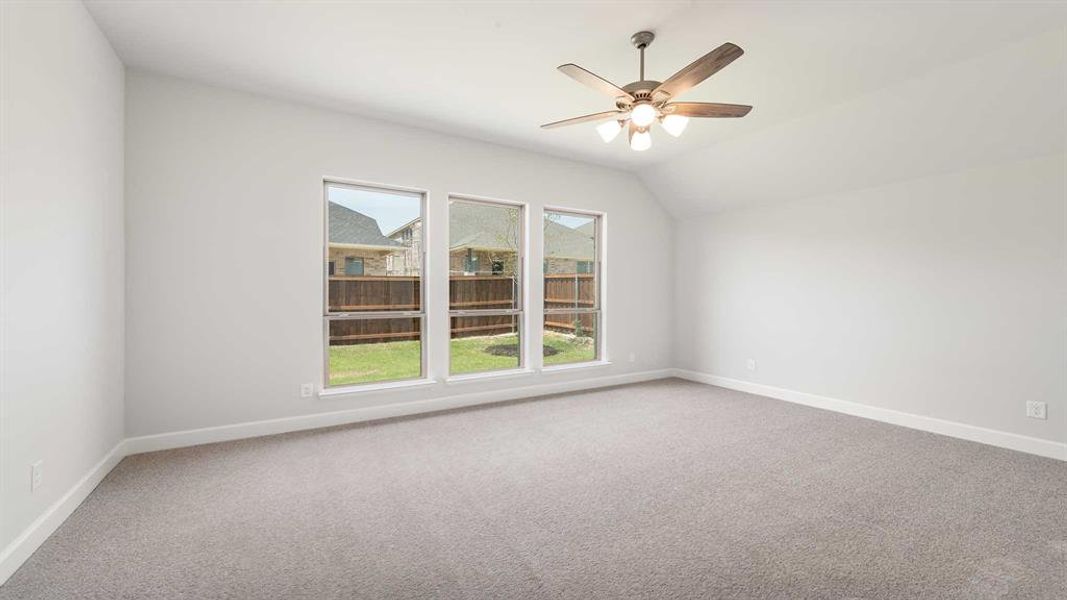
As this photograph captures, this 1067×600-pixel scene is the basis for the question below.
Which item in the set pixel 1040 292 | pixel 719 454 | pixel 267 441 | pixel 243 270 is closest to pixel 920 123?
pixel 1040 292

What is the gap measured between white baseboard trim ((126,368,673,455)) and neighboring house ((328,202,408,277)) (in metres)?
1.29

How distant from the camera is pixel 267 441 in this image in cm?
363

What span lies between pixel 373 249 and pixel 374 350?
97 cm

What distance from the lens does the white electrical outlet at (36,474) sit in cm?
208

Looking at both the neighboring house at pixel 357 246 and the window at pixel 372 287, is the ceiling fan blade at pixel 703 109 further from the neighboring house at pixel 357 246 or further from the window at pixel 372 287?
the neighboring house at pixel 357 246

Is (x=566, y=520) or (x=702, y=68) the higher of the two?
(x=702, y=68)

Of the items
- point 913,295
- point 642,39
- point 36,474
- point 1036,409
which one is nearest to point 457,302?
point 642,39

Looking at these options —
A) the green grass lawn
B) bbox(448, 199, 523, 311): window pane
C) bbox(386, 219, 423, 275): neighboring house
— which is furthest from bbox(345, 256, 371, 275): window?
bbox(448, 199, 523, 311): window pane

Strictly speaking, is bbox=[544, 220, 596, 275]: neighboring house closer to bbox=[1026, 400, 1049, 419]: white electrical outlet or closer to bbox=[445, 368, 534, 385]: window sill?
bbox=[445, 368, 534, 385]: window sill

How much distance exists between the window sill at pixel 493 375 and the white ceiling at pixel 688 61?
2498 millimetres

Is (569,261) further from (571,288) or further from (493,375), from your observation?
(493,375)

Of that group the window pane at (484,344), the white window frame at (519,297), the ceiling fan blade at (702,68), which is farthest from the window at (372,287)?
the ceiling fan blade at (702,68)

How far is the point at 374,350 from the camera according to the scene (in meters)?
4.39

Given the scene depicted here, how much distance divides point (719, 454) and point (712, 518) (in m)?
1.07
